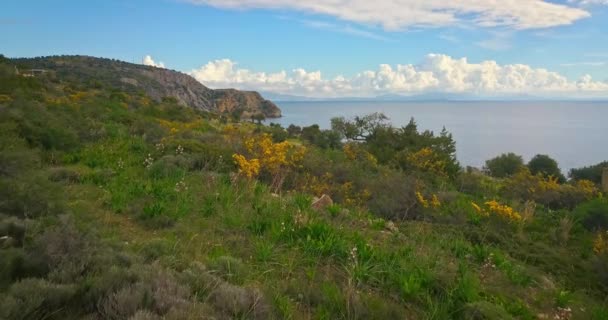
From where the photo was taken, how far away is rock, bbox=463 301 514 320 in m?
3.57

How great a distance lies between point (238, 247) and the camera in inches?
175

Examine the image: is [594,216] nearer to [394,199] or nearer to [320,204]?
[394,199]

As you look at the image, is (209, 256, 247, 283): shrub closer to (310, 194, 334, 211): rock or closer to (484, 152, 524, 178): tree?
(310, 194, 334, 211): rock

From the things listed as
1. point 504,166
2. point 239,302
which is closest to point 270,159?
point 239,302

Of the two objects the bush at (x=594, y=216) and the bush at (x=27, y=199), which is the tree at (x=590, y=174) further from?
the bush at (x=27, y=199)

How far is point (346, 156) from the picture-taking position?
656 inches

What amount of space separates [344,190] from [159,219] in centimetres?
611

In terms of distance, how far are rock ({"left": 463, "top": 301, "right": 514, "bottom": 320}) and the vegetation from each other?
0.01 meters

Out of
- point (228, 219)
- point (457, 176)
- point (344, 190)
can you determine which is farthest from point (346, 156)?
point (228, 219)

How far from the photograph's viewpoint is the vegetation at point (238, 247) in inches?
110

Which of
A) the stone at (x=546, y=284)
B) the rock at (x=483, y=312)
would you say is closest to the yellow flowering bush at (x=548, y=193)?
the stone at (x=546, y=284)

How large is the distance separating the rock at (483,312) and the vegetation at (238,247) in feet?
0.04

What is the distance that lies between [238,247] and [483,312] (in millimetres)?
2452

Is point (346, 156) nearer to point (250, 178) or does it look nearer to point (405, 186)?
point (405, 186)
